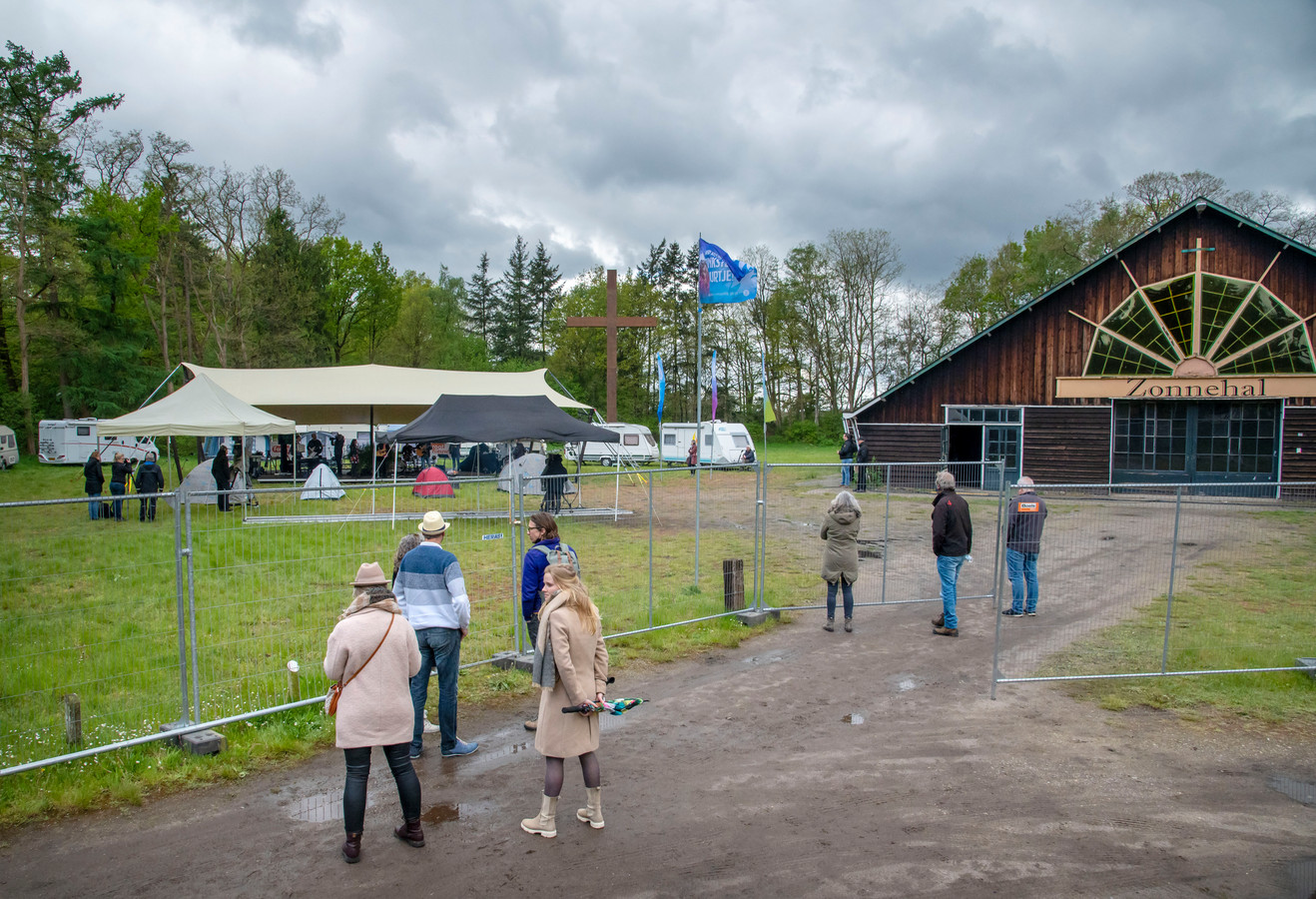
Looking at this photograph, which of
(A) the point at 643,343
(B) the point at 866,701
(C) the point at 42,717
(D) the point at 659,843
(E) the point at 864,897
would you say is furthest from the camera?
(A) the point at 643,343

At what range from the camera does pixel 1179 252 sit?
78.4 ft

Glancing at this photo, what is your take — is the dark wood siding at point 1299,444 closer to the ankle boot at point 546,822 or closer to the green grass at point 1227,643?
the green grass at point 1227,643

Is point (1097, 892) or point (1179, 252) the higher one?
point (1179, 252)

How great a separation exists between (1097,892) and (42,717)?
22.2 feet

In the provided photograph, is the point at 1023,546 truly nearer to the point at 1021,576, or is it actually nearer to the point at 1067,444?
the point at 1021,576

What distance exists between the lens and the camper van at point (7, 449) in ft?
113

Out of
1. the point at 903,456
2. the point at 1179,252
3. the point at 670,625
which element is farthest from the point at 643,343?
the point at 670,625

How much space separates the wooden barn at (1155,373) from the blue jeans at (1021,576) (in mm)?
12861

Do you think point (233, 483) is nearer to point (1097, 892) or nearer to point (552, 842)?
point (552, 842)

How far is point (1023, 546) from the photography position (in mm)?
9930

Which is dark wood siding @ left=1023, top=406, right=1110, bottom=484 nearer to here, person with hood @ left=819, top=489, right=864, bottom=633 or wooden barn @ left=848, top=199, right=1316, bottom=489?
wooden barn @ left=848, top=199, right=1316, bottom=489

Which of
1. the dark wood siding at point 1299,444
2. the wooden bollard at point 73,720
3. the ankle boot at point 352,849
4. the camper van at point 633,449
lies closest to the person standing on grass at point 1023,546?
the ankle boot at point 352,849

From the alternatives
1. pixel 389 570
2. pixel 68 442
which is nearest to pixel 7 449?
pixel 68 442

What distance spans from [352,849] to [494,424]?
14783mm
